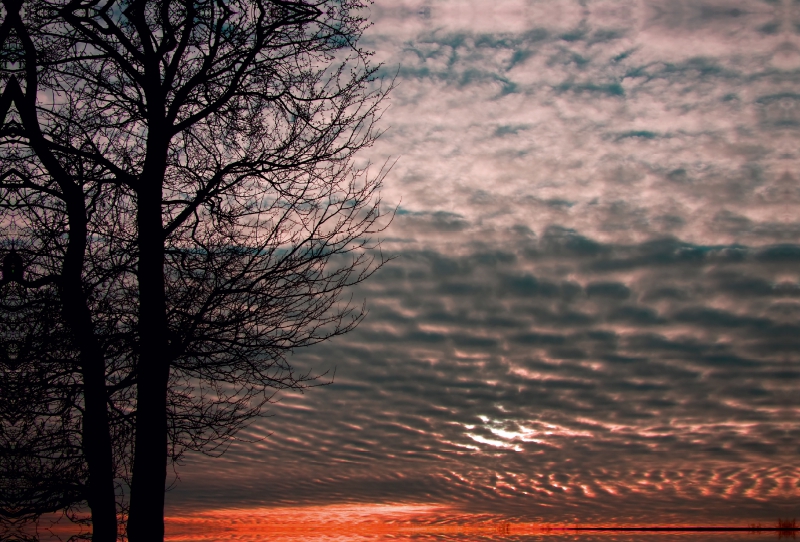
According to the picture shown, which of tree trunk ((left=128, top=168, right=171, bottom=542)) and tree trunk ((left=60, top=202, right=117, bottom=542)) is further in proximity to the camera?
tree trunk ((left=60, top=202, right=117, bottom=542))

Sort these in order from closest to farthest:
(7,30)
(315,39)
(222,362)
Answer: (7,30)
(222,362)
(315,39)

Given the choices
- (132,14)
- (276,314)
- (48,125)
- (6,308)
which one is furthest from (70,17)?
(276,314)

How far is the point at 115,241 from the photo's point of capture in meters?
9.38

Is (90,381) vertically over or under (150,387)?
over

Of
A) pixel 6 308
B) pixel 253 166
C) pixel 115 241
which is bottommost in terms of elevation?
pixel 6 308

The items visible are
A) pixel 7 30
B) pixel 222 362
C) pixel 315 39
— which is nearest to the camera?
pixel 7 30

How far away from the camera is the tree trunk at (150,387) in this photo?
790 centimetres

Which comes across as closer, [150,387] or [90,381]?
[150,387]

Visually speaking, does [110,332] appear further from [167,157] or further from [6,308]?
[167,157]

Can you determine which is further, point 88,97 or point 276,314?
point 88,97

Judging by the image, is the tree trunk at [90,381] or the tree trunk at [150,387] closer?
the tree trunk at [150,387]

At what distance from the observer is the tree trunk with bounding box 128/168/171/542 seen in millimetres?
7902

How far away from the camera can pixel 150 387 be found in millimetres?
8148

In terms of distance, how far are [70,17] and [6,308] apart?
395cm
